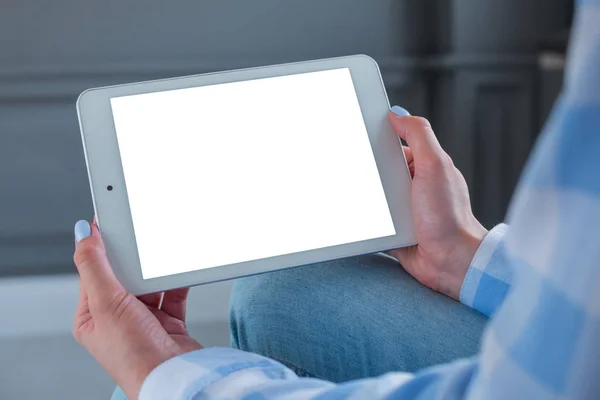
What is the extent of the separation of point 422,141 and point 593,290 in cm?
34

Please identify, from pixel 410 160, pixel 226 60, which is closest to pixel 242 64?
pixel 226 60

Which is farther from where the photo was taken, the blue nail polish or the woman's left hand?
the blue nail polish

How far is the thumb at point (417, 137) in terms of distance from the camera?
505mm

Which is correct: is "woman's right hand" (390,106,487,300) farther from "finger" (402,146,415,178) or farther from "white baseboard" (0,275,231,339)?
"white baseboard" (0,275,231,339)

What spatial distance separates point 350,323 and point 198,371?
18 cm

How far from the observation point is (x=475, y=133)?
1.39 metres

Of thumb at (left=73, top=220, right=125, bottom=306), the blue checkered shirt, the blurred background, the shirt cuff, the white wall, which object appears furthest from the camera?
the blurred background

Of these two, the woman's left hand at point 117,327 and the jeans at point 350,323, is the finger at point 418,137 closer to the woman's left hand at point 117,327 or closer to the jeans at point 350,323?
the jeans at point 350,323

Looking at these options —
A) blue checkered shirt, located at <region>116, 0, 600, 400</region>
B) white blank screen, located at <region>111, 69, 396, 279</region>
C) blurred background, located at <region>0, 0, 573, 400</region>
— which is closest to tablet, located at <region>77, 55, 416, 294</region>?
white blank screen, located at <region>111, 69, 396, 279</region>

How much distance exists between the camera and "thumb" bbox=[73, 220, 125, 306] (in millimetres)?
407

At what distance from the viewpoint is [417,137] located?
0.51m

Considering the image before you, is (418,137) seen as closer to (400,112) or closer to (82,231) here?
(400,112)

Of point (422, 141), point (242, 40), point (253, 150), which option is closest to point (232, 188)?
point (253, 150)

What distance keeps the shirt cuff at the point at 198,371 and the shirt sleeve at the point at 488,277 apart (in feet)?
0.65
